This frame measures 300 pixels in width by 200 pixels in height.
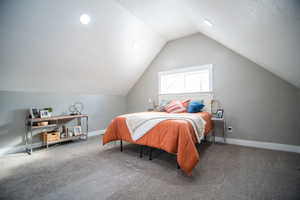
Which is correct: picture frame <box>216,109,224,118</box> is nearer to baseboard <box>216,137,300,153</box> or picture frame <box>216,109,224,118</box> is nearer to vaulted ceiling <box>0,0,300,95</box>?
baseboard <box>216,137,300,153</box>

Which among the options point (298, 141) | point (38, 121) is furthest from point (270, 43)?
point (38, 121)

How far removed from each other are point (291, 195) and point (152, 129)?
1745 millimetres

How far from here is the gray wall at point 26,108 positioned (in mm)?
2717

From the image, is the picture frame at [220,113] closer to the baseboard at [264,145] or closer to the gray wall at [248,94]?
the gray wall at [248,94]

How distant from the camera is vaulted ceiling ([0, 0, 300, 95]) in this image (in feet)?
4.93

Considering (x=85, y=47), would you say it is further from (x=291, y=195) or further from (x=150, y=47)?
(x=291, y=195)

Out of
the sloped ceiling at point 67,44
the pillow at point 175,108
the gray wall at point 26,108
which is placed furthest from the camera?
the pillow at point 175,108

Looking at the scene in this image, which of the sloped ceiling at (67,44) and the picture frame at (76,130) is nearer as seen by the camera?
the sloped ceiling at (67,44)

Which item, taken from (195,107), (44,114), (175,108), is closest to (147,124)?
(175,108)

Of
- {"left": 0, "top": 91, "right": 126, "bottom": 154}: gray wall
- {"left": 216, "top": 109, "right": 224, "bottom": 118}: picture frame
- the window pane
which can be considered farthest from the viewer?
the window pane

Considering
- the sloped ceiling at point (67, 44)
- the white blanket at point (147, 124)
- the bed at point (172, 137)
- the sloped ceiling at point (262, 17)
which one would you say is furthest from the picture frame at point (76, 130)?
the sloped ceiling at point (262, 17)

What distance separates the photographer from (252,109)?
300cm

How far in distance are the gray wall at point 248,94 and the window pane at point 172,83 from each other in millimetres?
394

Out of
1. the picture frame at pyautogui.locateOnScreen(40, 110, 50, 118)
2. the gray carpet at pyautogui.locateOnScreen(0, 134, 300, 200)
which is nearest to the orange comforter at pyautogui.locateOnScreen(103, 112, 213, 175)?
the gray carpet at pyautogui.locateOnScreen(0, 134, 300, 200)
